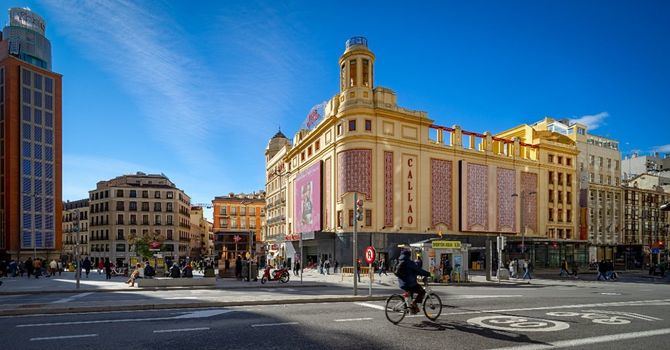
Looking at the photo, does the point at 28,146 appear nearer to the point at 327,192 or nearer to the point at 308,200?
the point at 308,200

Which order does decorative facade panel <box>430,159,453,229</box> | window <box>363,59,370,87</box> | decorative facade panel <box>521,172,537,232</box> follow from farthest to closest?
decorative facade panel <box>521,172,537,232</box>
decorative facade panel <box>430,159,453,229</box>
window <box>363,59,370,87</box>

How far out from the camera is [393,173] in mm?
46781

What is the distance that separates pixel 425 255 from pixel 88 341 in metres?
21.5

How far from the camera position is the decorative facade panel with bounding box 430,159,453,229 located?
162 feet

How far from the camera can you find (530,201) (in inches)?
2280

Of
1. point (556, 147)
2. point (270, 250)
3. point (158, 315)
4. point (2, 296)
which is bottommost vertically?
point (270, 250)

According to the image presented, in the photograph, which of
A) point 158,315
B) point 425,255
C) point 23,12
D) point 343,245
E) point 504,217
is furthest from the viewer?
point 23,12

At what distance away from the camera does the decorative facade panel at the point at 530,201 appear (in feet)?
187

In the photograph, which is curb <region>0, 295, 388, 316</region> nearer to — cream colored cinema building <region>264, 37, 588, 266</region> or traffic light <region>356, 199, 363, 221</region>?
traffic light <region>356, 199, 363, 221</region>

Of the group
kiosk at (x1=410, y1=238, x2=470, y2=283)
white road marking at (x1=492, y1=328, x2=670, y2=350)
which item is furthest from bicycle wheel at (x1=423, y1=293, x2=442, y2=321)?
kiosk at (x1=410, y1=238, x2=470, y2=283)

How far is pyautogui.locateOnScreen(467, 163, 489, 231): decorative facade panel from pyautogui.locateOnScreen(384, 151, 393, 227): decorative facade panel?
34.7 feet

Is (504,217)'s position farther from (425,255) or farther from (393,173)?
(425,255)

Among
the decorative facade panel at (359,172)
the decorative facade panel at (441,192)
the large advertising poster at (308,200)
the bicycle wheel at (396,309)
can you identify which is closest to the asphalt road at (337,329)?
the bicycle wheel at (396,309)

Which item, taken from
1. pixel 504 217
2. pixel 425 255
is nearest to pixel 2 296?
pixel 425 255
